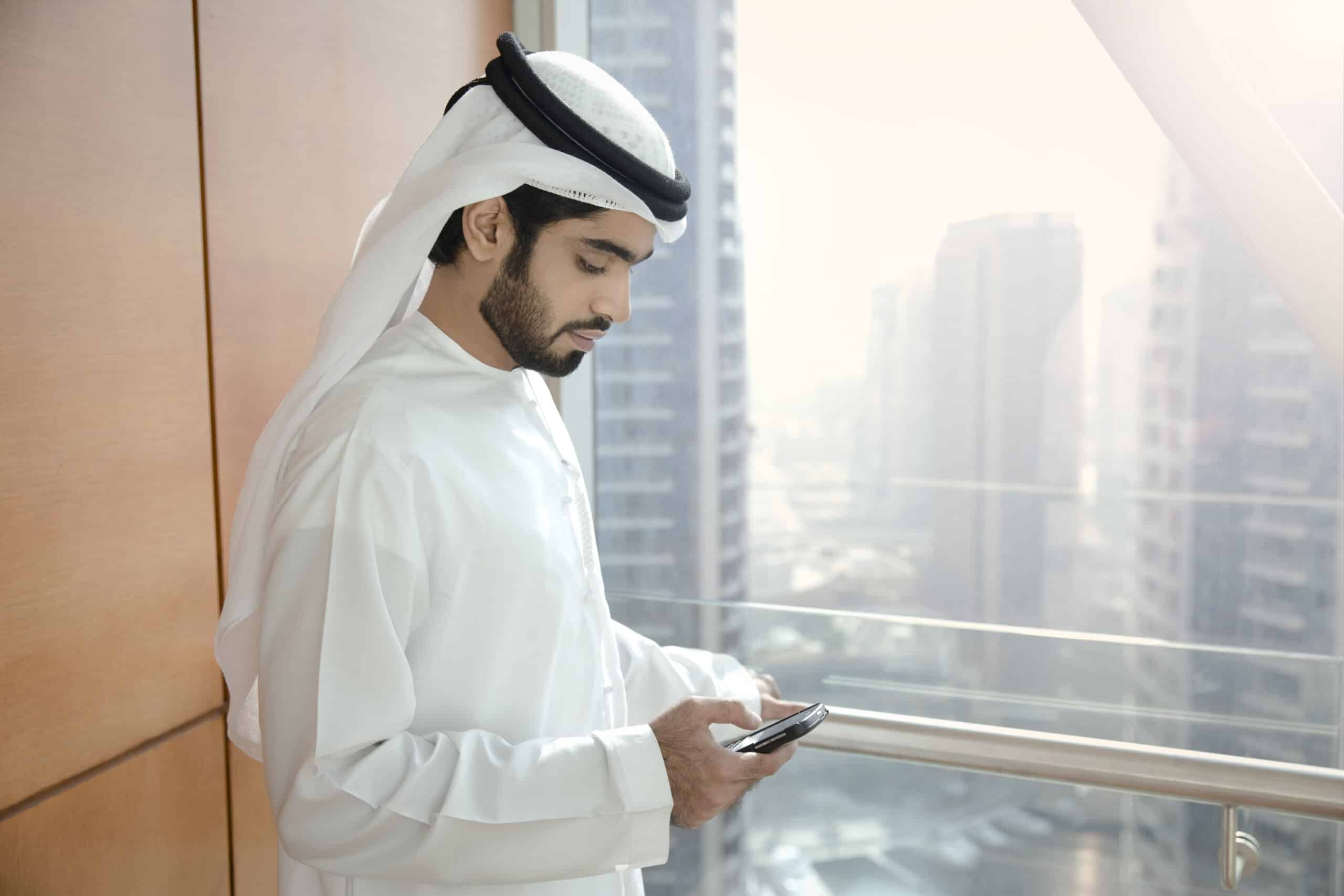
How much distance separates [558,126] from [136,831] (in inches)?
42.5

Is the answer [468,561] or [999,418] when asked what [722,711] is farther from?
[999,418]

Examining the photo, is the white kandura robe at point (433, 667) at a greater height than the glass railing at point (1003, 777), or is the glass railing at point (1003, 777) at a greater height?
the white kandura robe at point (433, 667)

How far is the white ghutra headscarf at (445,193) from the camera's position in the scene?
115 cm

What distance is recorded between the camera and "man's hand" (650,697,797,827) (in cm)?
107

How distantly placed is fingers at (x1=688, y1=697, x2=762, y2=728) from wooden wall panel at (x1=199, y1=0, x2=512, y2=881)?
0.82 meters

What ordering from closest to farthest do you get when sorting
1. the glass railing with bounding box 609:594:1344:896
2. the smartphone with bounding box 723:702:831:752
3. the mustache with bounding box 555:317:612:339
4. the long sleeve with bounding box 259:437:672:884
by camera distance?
1. the long sleeve with bounding box 259:437:672:884
2. the smartphone with bounding box 723:702:831:752
3. the mustache with bounding box 555:317:612:339
4. the glass railing with bounding box 609:594:1344:896

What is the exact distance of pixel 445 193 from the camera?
45.0 inches

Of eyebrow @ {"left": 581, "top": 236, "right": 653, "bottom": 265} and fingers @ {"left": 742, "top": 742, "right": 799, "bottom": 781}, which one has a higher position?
eyebrow @ {"left": 581, "top": 236, "right": 653, "bottom": 265}

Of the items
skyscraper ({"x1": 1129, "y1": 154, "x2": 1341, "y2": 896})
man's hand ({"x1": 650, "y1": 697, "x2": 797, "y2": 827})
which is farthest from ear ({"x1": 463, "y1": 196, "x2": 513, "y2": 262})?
skyscraper ({"x1": 1129, "y1": 154, "x2": 1341, "y2": 896})

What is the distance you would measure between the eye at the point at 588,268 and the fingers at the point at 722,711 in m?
0.53

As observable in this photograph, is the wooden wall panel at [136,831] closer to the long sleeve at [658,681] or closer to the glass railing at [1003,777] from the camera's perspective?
the long sleeve at [658,681]

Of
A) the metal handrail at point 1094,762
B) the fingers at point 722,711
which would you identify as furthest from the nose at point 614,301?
the metal handrail at point 1094,762

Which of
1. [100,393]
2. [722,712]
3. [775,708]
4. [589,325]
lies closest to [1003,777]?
[775,708]

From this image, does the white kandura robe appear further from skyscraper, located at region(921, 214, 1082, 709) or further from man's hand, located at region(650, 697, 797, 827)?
skyscraper, located at region(921, 214, 1082, 709)
